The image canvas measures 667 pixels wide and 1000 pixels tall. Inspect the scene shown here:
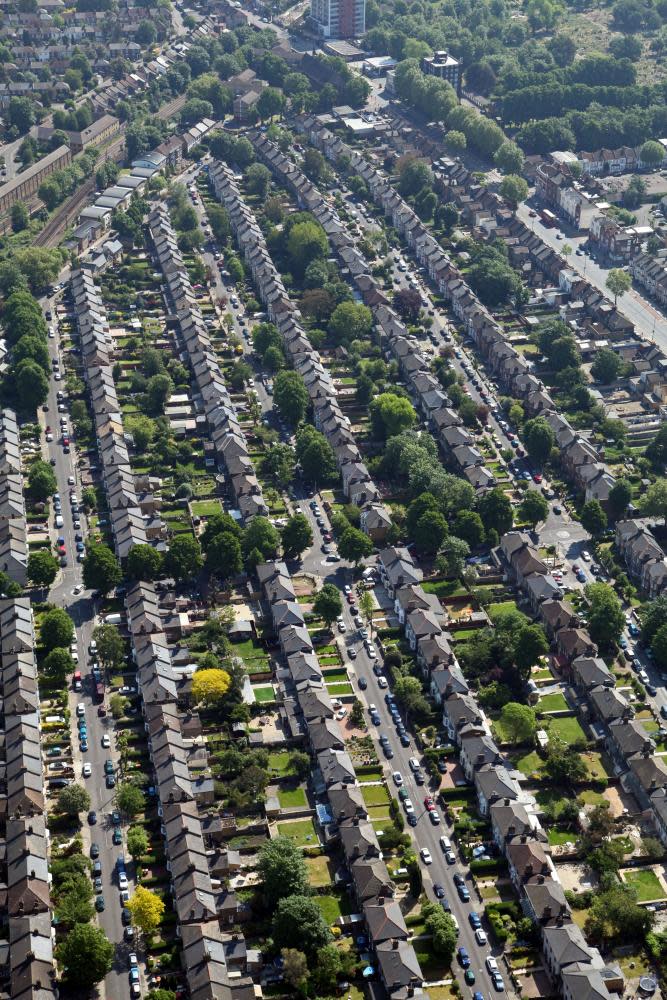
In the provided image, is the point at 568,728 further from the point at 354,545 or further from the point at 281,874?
the point at 281,874

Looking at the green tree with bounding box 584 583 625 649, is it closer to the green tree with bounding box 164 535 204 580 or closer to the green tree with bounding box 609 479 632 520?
the green tree with bounding box 609 479 632 520

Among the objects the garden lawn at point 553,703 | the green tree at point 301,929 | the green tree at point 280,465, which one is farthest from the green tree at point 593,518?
the green tree at point 301,929

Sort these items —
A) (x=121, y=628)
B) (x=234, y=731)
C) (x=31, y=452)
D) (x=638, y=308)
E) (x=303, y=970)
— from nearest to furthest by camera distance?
1. (x=303, y=970)
2. (x=234, y=731)
3. (x=121, y=628)
4. (x=31, y=452)
5. (x=638, y=308)

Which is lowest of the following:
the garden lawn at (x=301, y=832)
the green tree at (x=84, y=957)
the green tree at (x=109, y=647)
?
the green tree at (x=84, y=957)

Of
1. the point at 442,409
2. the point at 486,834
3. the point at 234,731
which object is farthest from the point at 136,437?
the point at 486,834

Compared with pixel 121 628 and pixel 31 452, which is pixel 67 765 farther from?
pixel 31 452

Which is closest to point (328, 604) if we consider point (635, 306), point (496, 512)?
point (496, 512)

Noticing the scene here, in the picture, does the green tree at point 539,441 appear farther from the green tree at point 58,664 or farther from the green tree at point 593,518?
the green tree at point 58,664
